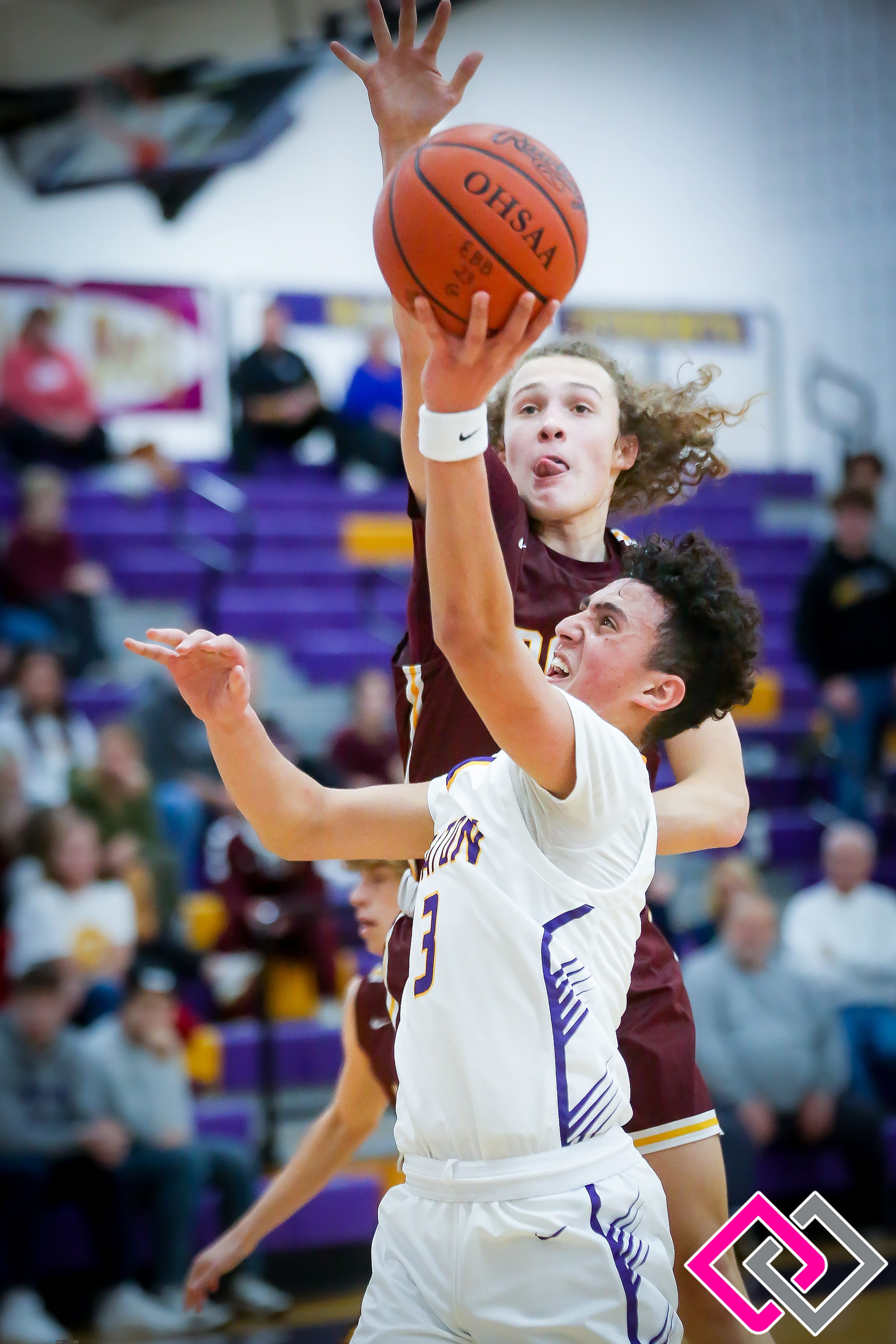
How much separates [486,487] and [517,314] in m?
0.22

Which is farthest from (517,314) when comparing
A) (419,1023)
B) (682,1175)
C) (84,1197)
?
(84,1197)

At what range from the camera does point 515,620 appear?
98.4 inches

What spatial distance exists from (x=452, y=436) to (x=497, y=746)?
0.85m

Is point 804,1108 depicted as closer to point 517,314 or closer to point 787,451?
point 517,314

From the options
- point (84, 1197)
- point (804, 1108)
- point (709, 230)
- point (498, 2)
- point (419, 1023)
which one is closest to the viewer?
point (419, 1023)

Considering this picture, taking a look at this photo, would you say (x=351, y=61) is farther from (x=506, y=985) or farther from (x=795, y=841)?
(x=795, y=841)

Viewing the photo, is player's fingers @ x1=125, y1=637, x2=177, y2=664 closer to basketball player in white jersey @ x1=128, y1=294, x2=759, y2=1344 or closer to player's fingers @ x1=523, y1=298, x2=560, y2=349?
basketball player in white jersey @ x1=128, y1=294, x2=759, y2=1344

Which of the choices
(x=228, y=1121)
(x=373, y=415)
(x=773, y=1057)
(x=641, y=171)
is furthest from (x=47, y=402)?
(x=773, y=1057)

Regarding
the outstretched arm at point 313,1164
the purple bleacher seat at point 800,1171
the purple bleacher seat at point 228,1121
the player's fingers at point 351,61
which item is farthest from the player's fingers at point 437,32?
the purple bleacher seat at point 800,1171

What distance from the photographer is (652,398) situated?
2.90 metres

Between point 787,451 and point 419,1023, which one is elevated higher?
point 787,451

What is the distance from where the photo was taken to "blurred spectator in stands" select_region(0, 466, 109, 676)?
842 cm

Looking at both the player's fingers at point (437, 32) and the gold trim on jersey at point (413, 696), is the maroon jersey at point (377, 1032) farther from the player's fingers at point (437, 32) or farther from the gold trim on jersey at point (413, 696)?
the player's fingers at point (437, 32)

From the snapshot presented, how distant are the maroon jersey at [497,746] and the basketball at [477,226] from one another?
1.62 ft
